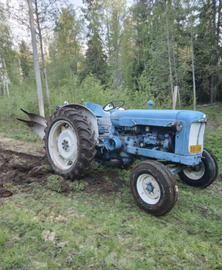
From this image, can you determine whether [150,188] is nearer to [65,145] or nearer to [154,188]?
[154,188]

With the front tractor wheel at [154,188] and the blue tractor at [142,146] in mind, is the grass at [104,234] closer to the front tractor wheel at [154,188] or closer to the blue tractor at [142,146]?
the front tractor wheel at [154,188]

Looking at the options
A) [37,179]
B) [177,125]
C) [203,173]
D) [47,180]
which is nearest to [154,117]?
[177,125]

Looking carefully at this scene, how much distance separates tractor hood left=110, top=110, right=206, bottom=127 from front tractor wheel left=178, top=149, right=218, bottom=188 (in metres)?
0.75

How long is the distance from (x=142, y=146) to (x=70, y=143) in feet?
4.03

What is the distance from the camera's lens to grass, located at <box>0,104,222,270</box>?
5.58ft

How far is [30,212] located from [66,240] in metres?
0.69

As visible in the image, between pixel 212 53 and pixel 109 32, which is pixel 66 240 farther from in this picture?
pixel 109 32

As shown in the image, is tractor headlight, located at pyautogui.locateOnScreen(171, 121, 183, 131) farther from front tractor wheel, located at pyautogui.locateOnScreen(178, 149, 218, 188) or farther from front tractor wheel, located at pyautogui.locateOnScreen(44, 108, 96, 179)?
front tractor wheel, located at pyautogui.locateOnScreen(44, 108, 96, 179)

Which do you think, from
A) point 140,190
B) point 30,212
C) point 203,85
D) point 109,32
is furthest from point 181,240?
point 109,32

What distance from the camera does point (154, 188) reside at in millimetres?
2502

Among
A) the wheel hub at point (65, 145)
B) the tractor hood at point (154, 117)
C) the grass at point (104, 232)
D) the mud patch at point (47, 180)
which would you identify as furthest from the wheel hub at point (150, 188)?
the wheel hub at point (65, 145)

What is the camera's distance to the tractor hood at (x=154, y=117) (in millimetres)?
2571

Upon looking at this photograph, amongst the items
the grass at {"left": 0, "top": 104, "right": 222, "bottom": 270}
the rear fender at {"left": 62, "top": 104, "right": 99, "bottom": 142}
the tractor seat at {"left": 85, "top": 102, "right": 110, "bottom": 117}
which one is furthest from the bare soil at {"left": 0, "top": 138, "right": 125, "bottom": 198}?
the tractor seat at {"left": 85, "top": 102, "right": 110, "bottom": 117}

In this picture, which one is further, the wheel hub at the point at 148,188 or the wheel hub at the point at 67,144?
the wheel hub at the point at 67,144
